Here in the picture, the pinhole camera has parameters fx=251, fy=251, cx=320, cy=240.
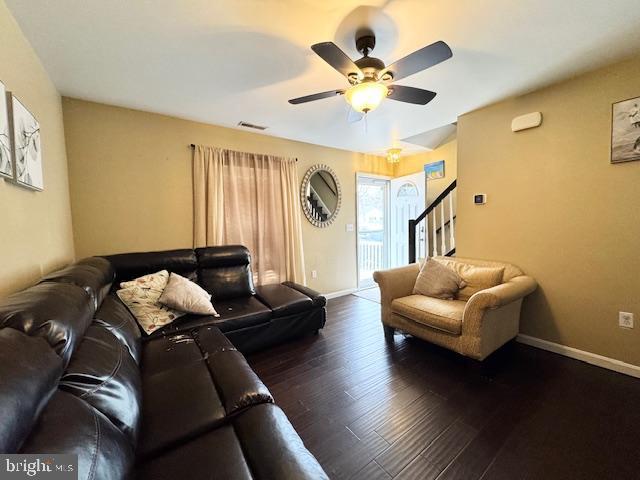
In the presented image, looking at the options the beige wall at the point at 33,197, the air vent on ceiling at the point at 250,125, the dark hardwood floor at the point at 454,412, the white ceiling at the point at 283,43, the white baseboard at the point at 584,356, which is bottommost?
the dark hardwood floor at the point at 454,412

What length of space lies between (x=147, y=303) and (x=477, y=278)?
A: 293 centimetres

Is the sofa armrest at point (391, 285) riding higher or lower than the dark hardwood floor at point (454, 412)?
higher

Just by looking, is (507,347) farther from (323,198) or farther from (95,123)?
(95,123)

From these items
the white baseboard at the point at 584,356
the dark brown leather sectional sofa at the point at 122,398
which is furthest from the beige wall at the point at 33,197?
the white baseboard at the point at 584,356

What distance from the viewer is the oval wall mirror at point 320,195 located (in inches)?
148

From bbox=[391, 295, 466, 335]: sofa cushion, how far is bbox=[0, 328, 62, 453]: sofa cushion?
2229 mm

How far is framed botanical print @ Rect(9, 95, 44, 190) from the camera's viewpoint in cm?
130

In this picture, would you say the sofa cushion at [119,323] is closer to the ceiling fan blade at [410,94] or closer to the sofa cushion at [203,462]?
the sofa cushion at [203,462]

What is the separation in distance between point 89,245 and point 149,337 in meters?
1.33

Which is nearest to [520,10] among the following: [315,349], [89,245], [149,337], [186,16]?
[186,16]

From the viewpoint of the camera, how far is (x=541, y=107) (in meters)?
2.28

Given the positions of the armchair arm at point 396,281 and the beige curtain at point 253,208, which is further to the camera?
the beige curtain at point 253,208

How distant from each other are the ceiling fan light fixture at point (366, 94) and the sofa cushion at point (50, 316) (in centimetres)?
179

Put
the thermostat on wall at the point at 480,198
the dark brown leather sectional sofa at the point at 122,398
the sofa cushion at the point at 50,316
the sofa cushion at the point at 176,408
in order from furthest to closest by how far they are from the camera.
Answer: the thermostat on wall at the point at 480,198
the sofa cushion at the point at 176,408
the sofa cushion at the point at 50,316
the dark brown leather sectional sofa at the point at 122,398
